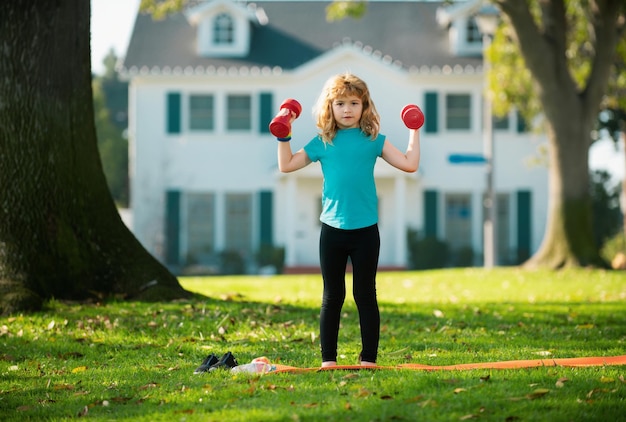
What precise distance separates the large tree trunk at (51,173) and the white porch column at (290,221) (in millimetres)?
15278

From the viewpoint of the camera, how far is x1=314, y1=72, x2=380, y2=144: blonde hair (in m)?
5.59

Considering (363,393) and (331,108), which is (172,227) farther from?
(363,393)

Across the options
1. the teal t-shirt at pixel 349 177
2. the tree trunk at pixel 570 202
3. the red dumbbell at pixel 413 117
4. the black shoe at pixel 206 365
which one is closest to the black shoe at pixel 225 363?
the black shoe at pixel 206 365

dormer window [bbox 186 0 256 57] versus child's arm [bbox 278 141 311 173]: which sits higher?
dormer window [bbox 186 0 256 57]

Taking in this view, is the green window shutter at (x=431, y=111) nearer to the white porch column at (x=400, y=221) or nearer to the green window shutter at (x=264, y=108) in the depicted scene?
the white porch column at (x=400, y=221)

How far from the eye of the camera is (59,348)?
282 inches

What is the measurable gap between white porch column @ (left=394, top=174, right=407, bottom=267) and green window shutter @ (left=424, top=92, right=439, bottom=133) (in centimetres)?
148

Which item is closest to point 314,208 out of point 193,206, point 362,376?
point 193,206

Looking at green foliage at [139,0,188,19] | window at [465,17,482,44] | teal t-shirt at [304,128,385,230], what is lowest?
teal t-shirt at [304,128,385,230]

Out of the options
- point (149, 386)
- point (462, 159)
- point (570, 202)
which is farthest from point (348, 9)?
point (149, 386)

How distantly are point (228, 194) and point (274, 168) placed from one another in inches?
54.6

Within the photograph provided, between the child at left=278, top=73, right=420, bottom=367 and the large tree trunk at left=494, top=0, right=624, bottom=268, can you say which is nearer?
the child at left=278, top=73, right=420, bottom=367

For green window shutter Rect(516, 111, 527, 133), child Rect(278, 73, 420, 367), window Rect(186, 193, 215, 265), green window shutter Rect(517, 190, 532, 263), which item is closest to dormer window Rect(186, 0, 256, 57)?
window Rect(186, 193, 215, 265)

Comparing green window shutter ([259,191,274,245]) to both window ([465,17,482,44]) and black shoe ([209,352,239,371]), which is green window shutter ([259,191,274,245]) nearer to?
window ([465,17,482,44])
